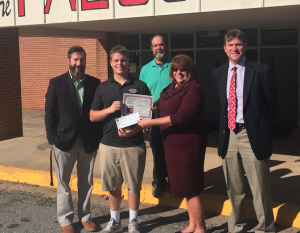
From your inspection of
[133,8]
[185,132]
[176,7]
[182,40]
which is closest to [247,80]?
[185,132]

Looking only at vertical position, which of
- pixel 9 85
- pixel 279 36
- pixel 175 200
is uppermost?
pixel 279 36

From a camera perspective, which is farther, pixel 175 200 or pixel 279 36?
Result: pixel 279 36

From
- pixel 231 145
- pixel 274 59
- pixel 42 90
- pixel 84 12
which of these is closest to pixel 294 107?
pixel 274 59

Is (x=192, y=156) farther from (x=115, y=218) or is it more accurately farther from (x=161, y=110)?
(x=115, y=218)

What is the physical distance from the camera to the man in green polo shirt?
477cm

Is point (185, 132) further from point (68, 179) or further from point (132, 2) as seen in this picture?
point (132, 2)

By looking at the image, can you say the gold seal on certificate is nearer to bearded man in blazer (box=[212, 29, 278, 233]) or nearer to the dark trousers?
bearded man in blazer (box=[212, 29, 278, 233])

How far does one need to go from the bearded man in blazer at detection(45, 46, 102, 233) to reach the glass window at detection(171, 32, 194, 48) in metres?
7.71

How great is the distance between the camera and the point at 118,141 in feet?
13.4

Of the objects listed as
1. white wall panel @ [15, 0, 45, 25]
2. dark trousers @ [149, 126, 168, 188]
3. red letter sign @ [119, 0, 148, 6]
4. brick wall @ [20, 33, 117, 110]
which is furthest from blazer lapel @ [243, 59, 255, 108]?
brick wall @ [20, 33, 117, 110]

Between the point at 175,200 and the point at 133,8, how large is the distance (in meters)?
3.44

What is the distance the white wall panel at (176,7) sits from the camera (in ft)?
20.0

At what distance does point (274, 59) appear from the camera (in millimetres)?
10555

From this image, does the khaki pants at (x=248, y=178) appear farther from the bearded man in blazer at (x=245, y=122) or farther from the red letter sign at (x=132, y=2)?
the red letter sign at (x=132, y=2)
